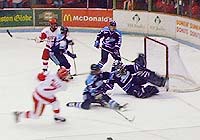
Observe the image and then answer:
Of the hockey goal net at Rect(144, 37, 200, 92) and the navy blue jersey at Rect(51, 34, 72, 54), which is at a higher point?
the navy blue jersey at Rect(51, 34, 72, 54)

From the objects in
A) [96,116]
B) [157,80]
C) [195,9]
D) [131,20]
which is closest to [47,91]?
[96,116]

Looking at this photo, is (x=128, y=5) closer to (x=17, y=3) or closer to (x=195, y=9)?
(x=195, y=9)

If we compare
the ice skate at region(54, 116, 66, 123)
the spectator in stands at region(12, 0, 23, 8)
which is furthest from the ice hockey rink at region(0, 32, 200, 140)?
the spectator in stands at region(12, 0, 23, 8)

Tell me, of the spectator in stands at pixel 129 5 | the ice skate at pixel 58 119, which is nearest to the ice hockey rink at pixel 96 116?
the ice skate at pixel 58 119

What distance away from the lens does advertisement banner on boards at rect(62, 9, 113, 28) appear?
15695 mm

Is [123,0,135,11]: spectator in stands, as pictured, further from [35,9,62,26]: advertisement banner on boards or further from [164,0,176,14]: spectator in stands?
[35,9,62,26]: advertisement banner on boards

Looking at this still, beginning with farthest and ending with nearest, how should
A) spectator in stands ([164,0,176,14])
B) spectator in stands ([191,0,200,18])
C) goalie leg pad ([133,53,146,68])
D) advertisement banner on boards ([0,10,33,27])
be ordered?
advertisement banner on boards ([0,10,33,27]) → spectator in stands ([164,0,176,14]) → spectator in stands ([191,0,200,18]) → goalie leg pad ([133,53,146,68])

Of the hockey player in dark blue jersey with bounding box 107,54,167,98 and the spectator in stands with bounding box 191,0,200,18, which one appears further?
the spectator in stands with bounding box 191,0,200,18

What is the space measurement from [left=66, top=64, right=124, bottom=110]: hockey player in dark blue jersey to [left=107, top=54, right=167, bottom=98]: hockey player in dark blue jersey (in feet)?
1.65

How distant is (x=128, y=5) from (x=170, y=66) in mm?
6671

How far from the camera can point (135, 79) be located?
26.7ft

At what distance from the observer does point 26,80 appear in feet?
30.9

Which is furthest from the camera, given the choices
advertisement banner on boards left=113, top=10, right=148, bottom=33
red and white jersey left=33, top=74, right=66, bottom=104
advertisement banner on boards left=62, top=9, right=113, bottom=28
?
advertisement banner on boards left=62, top=9, right=113, bottom=28

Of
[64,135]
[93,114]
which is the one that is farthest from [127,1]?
[64,135]
